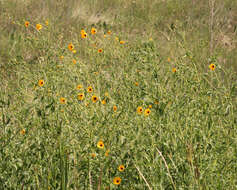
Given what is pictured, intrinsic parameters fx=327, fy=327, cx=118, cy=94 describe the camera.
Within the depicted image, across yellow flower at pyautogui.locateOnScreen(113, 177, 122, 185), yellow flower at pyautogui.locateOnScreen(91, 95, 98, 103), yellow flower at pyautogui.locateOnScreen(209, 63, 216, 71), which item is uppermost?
yellow flower at pyautogui.locateOnScreen(209, 63, 216, 71)

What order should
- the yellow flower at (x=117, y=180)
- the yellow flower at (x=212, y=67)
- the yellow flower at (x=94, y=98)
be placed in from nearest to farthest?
the yellow flower at (x=117, y=180), the yellow flower at (x=94, y=98), the yellow flower at (x=212, y=67)

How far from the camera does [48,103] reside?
76.7 inches

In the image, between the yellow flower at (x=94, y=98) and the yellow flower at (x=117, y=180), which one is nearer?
the yellow flower at (x=117, y=180)

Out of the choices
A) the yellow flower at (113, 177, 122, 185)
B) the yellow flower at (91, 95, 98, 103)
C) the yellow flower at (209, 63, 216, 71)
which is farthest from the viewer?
the yellow flower at (209, 63, 216, 71)

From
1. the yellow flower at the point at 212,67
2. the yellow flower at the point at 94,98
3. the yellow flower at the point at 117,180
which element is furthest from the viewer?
the yellow flower at the point at 212,67

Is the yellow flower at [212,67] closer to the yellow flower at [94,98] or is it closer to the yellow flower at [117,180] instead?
the yellow flower at [94,98]

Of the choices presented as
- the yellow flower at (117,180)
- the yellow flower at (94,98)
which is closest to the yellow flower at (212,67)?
the yellow flower at (94,98)

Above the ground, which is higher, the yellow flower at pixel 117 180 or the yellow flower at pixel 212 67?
the yellow flower at pixel 212 67

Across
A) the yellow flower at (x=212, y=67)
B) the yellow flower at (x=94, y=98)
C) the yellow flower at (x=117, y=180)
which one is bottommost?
the yellow flower at (x=117, y=180)

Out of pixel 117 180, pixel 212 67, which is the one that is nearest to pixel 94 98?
pixel 117 180

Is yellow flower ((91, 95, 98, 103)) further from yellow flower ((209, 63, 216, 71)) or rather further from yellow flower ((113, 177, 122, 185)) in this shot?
yellow flower ((209, 63, 216, 71))

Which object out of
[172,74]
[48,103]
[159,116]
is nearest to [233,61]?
[172,74]

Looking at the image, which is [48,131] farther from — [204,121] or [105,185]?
[204,121]

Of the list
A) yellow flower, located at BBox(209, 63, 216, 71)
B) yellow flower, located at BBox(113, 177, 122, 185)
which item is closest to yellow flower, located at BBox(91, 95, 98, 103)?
yellow flower, located at BBox(113, 177, 122, 185)
